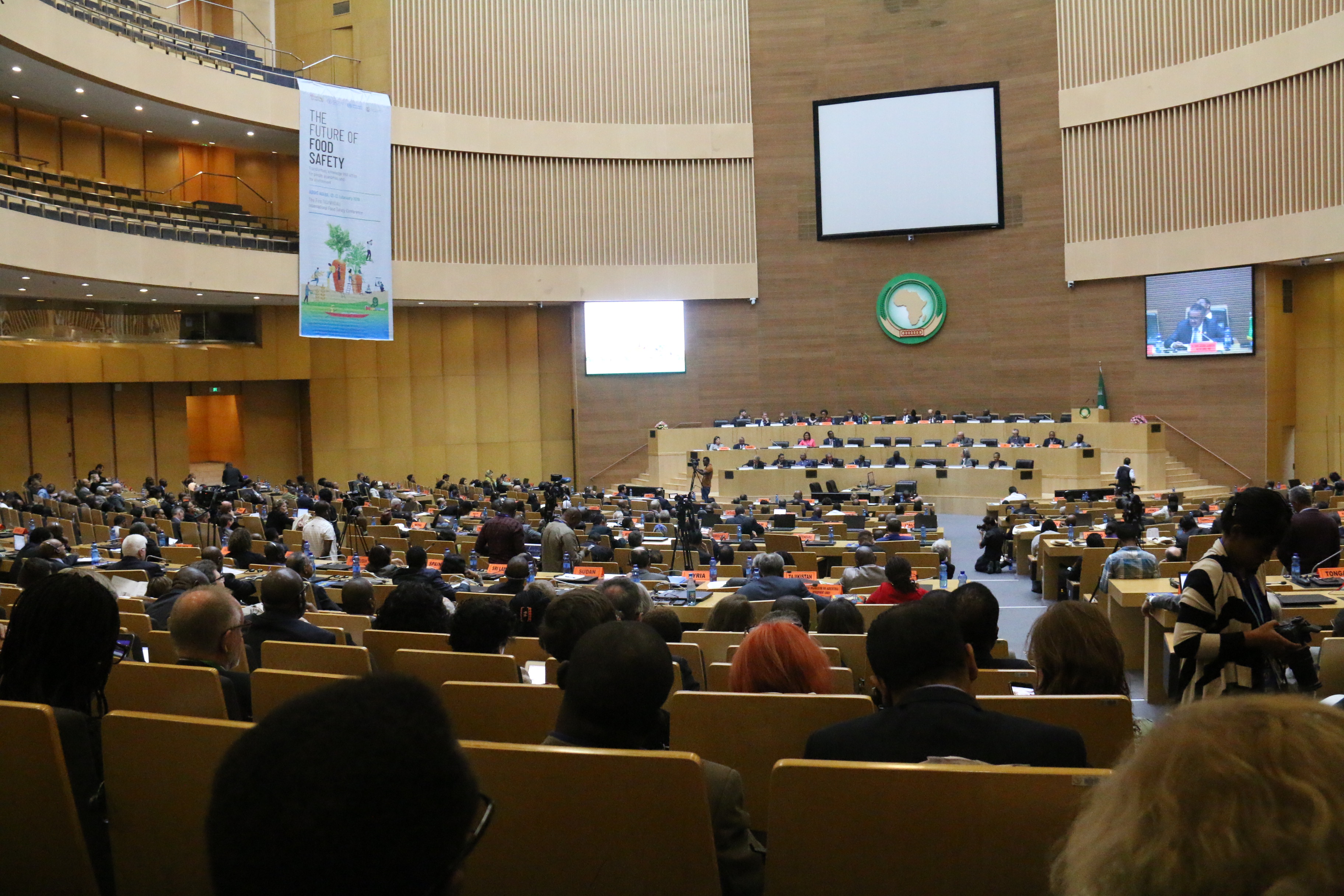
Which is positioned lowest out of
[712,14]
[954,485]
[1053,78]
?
[954,485]

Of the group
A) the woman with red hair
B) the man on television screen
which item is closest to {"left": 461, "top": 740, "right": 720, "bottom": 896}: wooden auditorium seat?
the woman with red hair

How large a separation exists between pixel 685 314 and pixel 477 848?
23.7 metres

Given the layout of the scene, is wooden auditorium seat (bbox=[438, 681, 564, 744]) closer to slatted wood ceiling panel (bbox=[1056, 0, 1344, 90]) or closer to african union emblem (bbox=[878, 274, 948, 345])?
slatted wood ceiling panel (bbox=[1056, 0, 1344, 90])

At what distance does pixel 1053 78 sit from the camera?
23078 mm

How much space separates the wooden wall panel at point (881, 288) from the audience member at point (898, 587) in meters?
17.7

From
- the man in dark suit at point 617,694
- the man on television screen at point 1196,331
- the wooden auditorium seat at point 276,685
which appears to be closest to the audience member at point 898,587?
the wooden auditorium seat at point 276,685

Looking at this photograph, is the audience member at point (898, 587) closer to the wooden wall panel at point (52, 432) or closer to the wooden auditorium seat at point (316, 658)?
the wooden auditorium seat at point (316, 658)

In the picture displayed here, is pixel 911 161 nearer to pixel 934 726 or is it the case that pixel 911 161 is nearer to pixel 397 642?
pixel 397 642

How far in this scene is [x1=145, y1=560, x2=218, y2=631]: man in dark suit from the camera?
18.6 feet

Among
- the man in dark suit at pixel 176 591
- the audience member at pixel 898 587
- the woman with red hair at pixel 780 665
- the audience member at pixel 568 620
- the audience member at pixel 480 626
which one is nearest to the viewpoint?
the woman with red hair at pixel 780 665

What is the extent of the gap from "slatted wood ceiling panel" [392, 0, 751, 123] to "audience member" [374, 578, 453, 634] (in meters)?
Result: 20.7

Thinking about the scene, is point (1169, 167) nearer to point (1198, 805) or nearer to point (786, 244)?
point (786, 244)

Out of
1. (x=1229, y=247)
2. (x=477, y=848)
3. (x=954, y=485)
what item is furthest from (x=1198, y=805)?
(x=1229, y=247)

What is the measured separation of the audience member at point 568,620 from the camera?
12.3 ft
